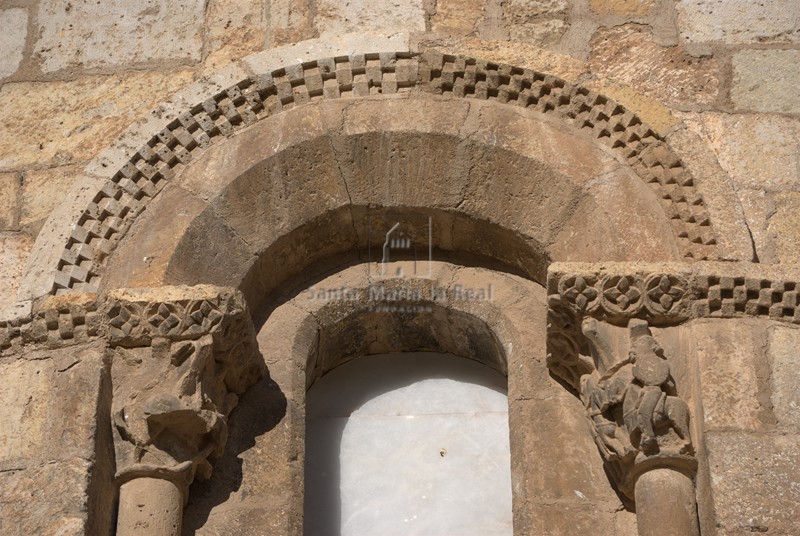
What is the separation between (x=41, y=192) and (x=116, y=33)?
3.20ft

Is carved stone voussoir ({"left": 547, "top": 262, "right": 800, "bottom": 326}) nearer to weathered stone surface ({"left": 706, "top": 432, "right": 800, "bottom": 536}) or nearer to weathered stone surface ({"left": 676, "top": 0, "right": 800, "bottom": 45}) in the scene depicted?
weathered stone surface ({"left": 706, "top": 432, "right": 800, "bottom": 536})

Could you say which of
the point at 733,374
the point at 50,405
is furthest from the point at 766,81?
the point at 50,405

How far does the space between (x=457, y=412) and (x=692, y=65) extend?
75.5 inches

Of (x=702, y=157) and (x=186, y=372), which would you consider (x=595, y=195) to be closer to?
(x=702, y=157)

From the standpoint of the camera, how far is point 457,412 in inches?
242

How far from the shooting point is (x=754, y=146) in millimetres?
5980

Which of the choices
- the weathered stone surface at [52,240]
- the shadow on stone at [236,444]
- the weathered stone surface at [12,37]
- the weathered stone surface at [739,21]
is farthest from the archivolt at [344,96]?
the weathered stone surface at [12,37]

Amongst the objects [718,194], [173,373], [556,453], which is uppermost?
[718,194]

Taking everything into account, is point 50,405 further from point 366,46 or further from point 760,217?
point 760,217

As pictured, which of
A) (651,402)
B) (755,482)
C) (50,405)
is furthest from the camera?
(50,405)

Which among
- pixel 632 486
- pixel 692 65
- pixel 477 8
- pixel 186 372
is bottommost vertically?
pixel 632 486

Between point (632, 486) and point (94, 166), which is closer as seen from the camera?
point (632, 486)

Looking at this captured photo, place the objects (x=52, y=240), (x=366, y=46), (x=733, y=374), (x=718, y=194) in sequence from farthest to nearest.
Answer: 1. (x=366, y=46)
2. (x=52, y=240)
3. (x=718, y=194)
4. (x=733, y=374)

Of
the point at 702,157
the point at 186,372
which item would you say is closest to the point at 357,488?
the point at 186,372
